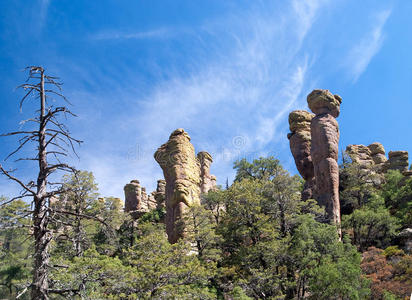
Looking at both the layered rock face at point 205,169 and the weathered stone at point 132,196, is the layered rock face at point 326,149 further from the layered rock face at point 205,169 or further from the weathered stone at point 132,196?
the weathered stone at point 132,196

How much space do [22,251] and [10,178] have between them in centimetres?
3295

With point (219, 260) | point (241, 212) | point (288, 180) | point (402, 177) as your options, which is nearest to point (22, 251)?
point (219, 260)

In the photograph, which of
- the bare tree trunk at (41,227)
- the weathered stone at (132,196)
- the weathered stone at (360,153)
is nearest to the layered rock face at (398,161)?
the weathered stone at (360,153)

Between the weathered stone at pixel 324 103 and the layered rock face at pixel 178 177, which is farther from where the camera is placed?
the weathered stone at pixel 324 103

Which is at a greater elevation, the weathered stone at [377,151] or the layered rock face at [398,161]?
the weathered stone at [377,151]

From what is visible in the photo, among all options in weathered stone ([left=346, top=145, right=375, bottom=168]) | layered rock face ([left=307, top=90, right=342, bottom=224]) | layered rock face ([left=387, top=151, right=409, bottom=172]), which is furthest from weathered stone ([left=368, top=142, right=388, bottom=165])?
layered rock face ([left=307, top=90, right=342, bottom=224])

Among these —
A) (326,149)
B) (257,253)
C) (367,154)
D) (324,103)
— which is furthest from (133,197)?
(367,154)

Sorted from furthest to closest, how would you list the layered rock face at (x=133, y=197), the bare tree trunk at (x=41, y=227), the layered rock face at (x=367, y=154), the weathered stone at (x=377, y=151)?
the layered rock face at (x=133, y=197), the weathered stone at (x=377, y=151), the layered rock face at (x=367, y=154), the bare tree trunk at (x=41, y=227)

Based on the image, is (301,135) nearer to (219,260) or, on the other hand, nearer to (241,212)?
(241,212)

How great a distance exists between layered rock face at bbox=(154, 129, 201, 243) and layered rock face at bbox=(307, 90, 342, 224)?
12.9m

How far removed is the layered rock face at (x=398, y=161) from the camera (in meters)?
41.1

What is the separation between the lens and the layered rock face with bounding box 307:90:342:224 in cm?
2894

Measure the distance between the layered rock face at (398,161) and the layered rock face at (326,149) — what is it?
46.7 ft

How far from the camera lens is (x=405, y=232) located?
23781mm
